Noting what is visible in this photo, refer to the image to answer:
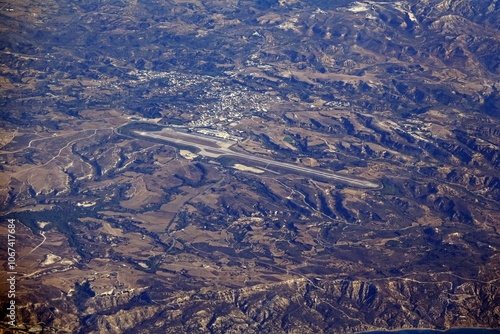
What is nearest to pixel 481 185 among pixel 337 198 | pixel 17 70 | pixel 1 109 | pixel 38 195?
pixel 337 198

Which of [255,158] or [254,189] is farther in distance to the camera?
[255,158]

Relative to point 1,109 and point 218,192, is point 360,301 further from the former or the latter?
point 1,109

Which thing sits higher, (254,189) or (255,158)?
(254,189)

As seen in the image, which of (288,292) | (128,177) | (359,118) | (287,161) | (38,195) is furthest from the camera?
(359,118)

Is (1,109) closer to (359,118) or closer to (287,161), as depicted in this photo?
(287,161)

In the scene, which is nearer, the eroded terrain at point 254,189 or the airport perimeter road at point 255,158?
the eroded terrain at point 254,189

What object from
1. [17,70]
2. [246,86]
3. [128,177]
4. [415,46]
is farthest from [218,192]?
[415,46]

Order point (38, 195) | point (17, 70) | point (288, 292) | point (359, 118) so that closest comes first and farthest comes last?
point (288, 292)
point (38, 195)
point (359, 118)
point (17, 70)

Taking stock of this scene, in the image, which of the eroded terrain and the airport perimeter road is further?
the airport perimeter road

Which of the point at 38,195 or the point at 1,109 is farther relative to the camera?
the point at 1,109
